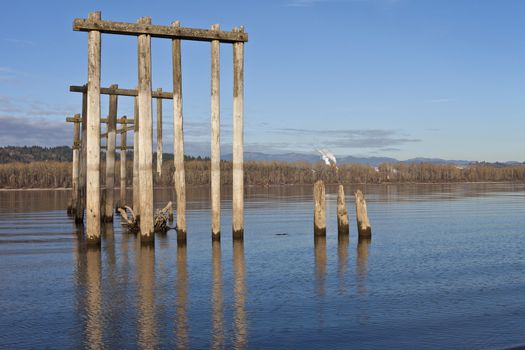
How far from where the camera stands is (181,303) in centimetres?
1088

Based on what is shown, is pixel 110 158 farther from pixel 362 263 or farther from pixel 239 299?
pixel 239 299

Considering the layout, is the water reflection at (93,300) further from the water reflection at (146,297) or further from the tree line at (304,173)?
the tree line at (304,173)

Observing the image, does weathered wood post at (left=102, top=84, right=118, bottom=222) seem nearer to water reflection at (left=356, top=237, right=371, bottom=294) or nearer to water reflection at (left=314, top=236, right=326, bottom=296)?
water reflection at (left=314, top=236, right=326, bottom=296)

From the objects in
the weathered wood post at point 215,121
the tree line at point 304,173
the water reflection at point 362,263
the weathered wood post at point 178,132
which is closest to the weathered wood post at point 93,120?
the weathered wood post at point 178,132

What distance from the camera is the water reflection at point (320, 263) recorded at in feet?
40.4

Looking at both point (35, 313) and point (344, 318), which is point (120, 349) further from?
point (344, 318)

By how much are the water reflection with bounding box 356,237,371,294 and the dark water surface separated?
0.05 m

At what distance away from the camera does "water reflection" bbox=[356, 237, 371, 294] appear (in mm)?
12555

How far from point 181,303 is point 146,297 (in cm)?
89

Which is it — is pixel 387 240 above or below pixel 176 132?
below

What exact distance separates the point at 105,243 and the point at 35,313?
9.79 meters

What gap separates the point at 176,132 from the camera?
18438 mm

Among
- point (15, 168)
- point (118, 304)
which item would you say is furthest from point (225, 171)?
point (118, 304)

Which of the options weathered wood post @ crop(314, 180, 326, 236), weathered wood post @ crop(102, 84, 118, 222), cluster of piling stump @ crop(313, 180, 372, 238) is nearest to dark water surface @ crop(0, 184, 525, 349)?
cluster of piling stump @ crop(313, 180, 372, 238)
